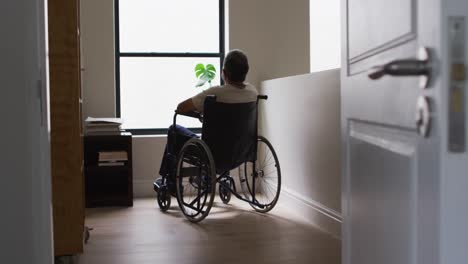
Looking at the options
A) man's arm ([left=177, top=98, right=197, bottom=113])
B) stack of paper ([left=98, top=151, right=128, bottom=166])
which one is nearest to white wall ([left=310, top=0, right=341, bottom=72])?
man's arm ([left=177, top=98, right=197, bottom=113])

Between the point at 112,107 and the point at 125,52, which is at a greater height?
the point at 125,52

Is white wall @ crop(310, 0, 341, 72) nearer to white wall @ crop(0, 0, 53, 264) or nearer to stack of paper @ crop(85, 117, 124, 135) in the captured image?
stack of paper @ crop(85, 117, 124, 135)

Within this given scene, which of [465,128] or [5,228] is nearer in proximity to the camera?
[465,128]

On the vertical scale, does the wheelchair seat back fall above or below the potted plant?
below

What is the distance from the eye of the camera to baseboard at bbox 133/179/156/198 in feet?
16.1

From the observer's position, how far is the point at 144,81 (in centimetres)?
515

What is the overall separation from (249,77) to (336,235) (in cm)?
207

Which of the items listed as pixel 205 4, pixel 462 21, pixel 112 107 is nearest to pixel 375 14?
pixel 462 21

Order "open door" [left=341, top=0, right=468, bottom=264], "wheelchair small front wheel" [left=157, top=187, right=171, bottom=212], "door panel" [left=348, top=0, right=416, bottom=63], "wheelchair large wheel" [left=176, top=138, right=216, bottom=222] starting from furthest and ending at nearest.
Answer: "wheelchair small front wheel" [left=157, top=187, right=171, bottom=212], "wheelchair large wheel" [left=176, top=138, right=216, bottom=222], "door panel" [left=348, top=0, right=416, bottom=63], "open door" [left=341, top=0, right=468, bottom=264]

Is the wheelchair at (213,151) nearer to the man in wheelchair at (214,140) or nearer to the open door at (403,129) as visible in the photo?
the man in wheelchair at (214,140)

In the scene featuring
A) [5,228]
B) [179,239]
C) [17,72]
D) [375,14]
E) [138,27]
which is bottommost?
[179,239]

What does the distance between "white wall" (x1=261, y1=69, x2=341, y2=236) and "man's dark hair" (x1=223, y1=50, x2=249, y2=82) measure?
40 cm

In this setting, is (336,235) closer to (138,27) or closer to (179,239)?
(179,239)

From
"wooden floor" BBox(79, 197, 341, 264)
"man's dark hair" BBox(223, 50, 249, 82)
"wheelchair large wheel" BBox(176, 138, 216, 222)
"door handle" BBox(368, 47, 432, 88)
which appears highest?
"man's dark hair" BBox(223, 50, 249, 82)
